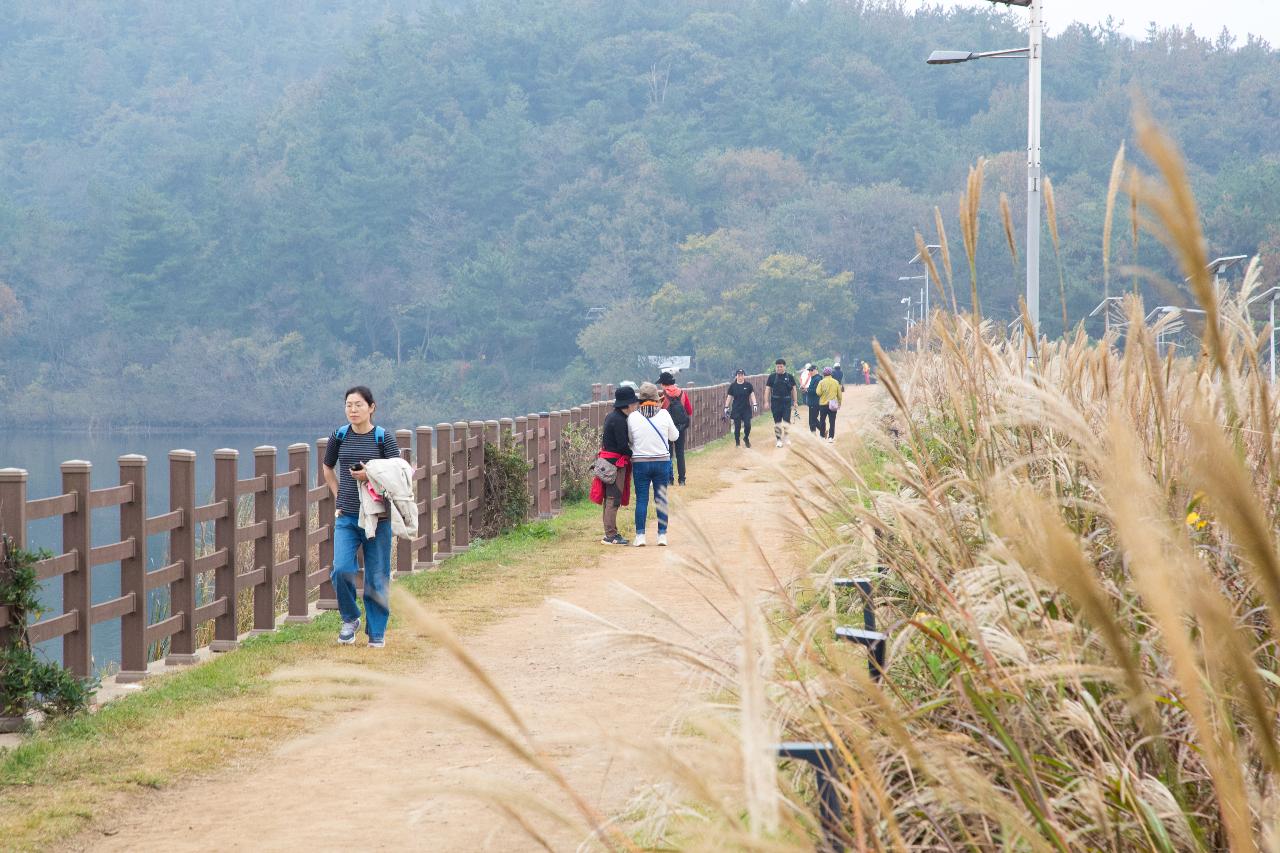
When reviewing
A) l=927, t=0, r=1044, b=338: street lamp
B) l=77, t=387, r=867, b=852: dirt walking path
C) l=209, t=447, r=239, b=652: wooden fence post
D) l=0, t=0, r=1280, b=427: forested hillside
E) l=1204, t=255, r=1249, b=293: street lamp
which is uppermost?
l=0, t=0, r=1280, b=427: forested hillside

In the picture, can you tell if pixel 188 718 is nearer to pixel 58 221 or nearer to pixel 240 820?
pixel 240 820

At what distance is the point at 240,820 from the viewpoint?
16.2 ft

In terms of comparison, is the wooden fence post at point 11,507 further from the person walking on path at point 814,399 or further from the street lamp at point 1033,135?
the person walking on path at point 814,399

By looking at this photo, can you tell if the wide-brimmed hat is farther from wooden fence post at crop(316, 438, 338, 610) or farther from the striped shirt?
the striped shirt

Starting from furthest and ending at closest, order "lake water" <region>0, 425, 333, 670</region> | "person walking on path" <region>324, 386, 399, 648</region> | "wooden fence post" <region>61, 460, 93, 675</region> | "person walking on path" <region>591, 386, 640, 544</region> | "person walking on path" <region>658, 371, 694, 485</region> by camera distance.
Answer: "lake water" <region>0, 425, 333, 670</region> → "person walking on path" <region>658, 371, 694, 485</region> → "person walking on path" <region>591, 386, 640, 544</region> → "person walking on path" <region>324, 386, 399, 648</region> → "wooden fence post" <region>61, 460, 93, 675</region>

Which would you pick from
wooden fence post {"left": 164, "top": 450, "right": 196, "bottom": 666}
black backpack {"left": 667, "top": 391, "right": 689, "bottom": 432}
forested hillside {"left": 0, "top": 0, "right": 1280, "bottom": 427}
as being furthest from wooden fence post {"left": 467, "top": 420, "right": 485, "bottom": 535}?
forested hillside {"left": 0, "top": 0, "right": 1280, "bottom": 427}

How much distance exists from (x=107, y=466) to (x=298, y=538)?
43.9 m

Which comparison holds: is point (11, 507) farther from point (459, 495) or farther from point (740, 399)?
point (740, 399)

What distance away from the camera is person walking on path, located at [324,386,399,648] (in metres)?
8.26

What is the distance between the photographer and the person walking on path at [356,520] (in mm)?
8258

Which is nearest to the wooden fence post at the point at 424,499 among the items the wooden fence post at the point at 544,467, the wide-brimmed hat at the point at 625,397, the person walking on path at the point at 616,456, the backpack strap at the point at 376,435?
the person walking on path at the point at 616,456

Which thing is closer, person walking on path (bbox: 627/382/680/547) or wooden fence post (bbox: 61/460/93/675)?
wooden fence post (bbox: 61/460/93/675)

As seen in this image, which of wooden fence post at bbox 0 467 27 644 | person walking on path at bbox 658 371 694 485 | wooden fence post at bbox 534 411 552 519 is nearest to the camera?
wooden fence post at bbox 0 467 27 644

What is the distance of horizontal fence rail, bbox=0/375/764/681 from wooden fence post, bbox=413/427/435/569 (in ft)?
0.04
